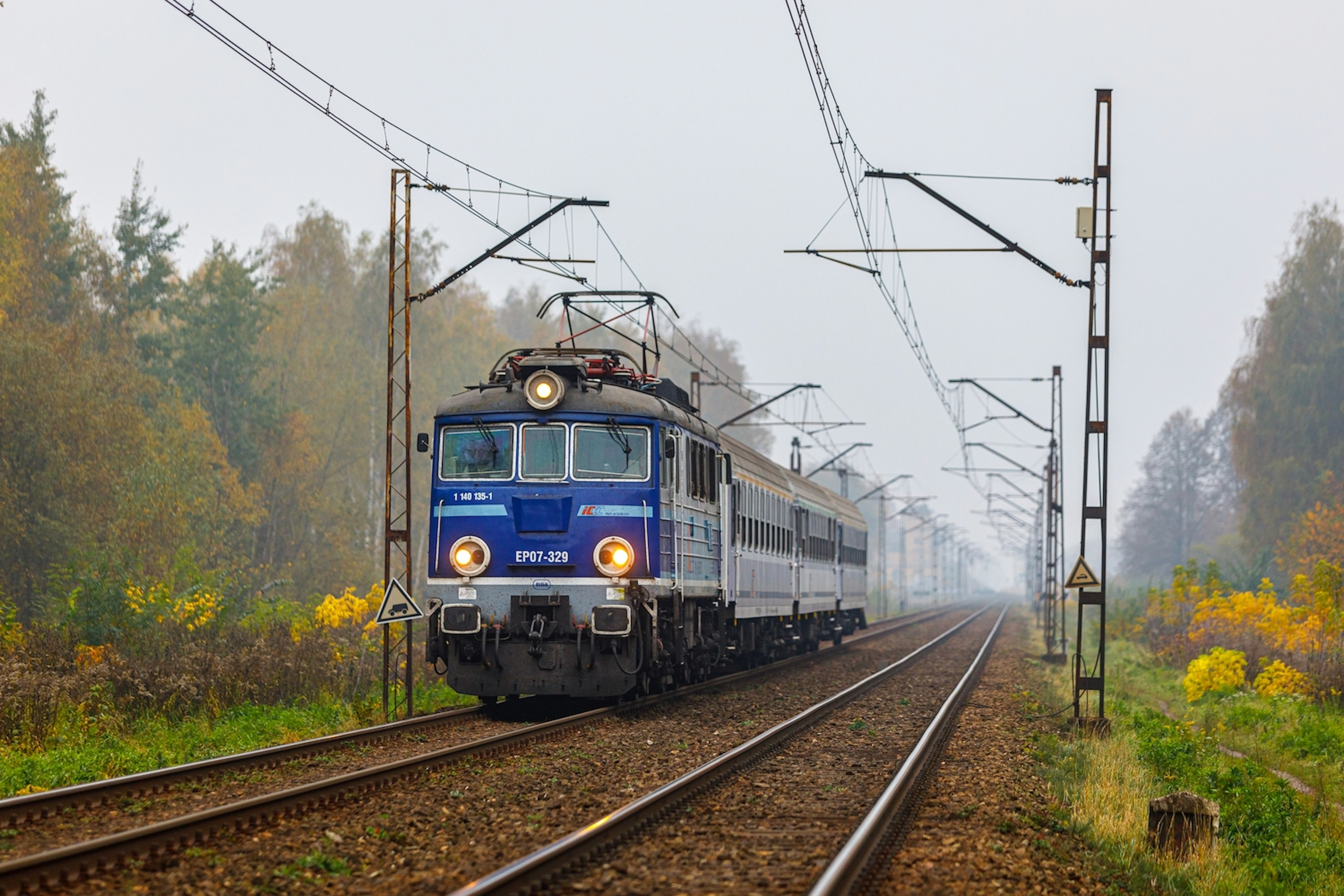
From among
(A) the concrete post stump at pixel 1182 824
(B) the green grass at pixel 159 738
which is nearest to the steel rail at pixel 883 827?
(A) the concrete post stump at pixel 1182 824

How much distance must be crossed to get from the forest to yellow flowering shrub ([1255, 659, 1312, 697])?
1501 centimetres

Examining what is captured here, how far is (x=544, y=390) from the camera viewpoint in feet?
51.4

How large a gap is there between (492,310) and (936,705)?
51145mm

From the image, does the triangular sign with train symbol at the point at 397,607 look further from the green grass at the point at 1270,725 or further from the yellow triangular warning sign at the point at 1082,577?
the green grass at the point at 1270,725

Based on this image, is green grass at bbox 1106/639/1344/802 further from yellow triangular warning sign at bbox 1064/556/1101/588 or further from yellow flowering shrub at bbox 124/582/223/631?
yellow flowering shrub at bbox 124/582/223/631

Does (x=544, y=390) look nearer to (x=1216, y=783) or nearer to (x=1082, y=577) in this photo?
(x=1082, y=577)

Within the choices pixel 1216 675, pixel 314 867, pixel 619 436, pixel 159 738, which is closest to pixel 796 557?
pixel 1216 675

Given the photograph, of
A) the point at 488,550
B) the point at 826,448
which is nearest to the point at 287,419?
the point at 826,448

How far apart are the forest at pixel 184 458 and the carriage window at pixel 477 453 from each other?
3057mm

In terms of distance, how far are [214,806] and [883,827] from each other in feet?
15.1

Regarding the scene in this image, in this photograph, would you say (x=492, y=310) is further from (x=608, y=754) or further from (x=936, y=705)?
(x=608, y=754)

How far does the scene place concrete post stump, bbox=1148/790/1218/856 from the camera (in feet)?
30.4

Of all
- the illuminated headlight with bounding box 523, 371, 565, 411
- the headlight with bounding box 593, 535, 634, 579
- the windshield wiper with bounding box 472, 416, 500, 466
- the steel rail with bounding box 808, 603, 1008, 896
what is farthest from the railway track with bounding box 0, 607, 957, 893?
the steel rail with bounding box 808, 603, 1008, 896

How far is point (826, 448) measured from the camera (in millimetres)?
46000
